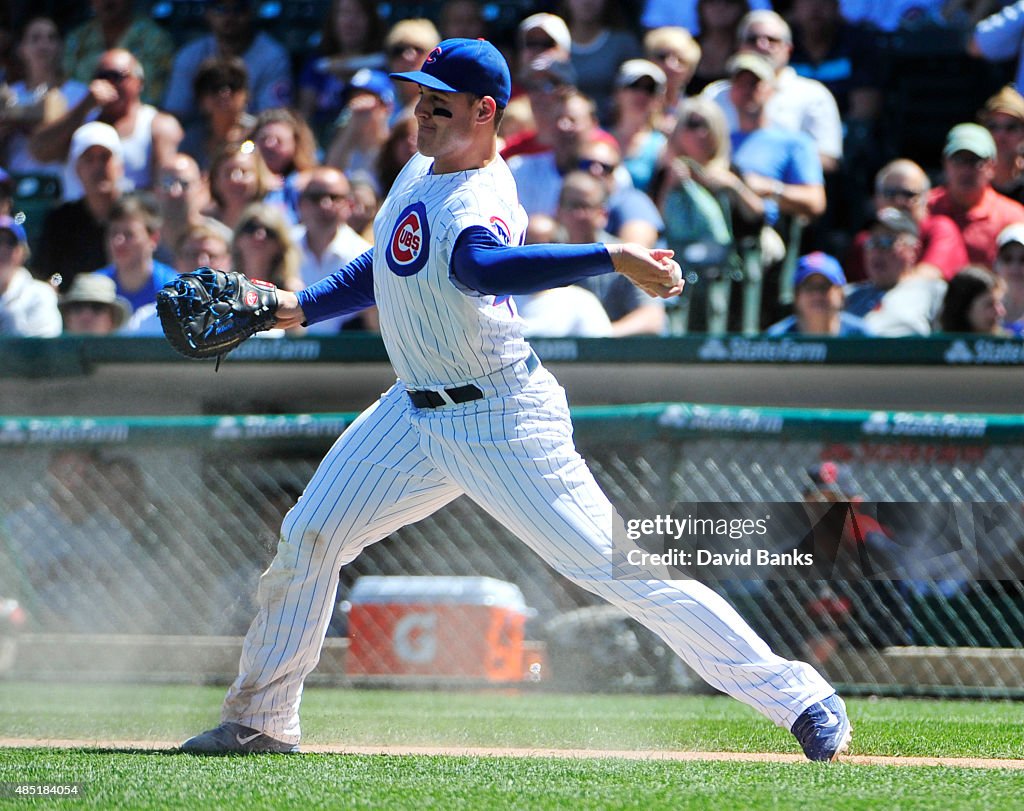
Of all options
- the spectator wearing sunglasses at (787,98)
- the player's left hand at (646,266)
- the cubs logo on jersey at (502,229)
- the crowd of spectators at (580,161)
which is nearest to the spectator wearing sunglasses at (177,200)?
the crowd of spectators at (580,161)

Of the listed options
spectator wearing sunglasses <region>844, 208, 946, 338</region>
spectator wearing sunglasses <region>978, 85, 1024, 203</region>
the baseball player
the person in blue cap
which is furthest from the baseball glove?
spectator wearing sunglasses <region>978, 85, 1024, 203</region>

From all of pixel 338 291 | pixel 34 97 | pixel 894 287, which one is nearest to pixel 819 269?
pixel 894 287

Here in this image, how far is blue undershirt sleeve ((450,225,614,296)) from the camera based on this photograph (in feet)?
10.5

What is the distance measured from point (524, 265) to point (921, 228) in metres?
4.09

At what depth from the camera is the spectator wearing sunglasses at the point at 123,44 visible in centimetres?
880

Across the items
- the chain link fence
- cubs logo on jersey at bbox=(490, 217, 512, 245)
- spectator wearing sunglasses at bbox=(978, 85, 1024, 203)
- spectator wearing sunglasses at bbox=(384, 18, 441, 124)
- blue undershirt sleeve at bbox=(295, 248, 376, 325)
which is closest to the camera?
cubs logo on jersey at bbox=(490, 217, 512, 245)

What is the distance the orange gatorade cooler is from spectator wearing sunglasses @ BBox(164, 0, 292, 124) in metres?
4.02

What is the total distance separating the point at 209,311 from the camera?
3643mm

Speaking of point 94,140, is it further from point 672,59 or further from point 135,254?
point 672,59

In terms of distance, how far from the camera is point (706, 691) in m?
5.53

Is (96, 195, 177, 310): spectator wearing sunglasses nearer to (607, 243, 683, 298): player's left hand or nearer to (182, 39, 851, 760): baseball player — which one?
(182, 39, 851, 760): baseball player

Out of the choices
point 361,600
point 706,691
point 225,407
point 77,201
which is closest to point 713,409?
point 706,691

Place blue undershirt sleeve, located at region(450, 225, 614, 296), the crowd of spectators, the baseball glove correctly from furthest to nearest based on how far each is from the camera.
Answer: the crowd of spectators
the baseball glove
blue undershirt sleeve, located at region(450, 225, 614, 296)

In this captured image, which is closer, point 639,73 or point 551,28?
point 639,73
